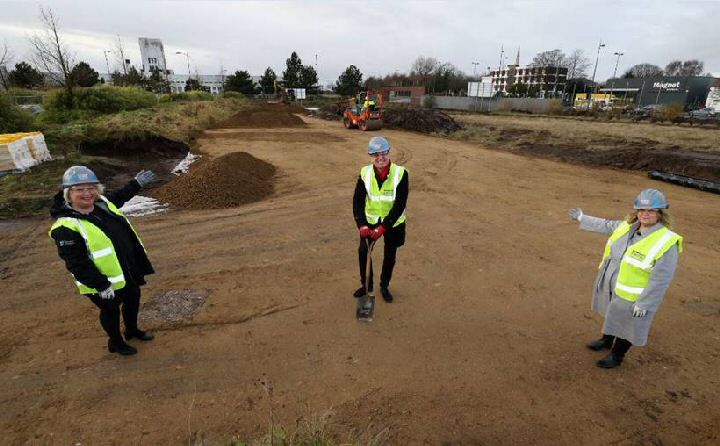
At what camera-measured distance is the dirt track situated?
3.07 meters

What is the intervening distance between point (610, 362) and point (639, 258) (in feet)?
3.78

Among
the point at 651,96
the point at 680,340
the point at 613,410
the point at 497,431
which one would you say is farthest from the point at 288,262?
the point at 651,96

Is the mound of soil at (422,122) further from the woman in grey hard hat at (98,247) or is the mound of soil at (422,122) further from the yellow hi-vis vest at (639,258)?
the woman in grey hard hat at (98,247)

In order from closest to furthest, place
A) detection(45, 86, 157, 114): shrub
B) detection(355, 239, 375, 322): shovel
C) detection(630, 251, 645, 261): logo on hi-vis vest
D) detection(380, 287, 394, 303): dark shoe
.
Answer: detection(630, 251, 645, 261): logo on hi-vis vest, detection(355, 239, 375, 322): shovel, detection(380, 287, 394, 303): dark shoe, detection(45, 86, 157, 114): shrub

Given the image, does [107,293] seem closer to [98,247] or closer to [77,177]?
[98,247]

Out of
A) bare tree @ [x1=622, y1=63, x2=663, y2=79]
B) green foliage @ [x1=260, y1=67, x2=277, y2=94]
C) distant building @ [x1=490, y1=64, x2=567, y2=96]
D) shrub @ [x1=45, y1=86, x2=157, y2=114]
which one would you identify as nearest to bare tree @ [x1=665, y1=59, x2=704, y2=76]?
bare tree @ [x1=622, y1=63, x2=663, y2=79]

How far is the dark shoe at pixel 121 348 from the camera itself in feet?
12.1

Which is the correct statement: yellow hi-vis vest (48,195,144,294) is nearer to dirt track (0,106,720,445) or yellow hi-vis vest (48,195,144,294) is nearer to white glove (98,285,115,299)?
white glove (98,285,115,299)

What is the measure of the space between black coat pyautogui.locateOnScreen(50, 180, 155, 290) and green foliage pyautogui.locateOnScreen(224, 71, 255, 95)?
2251 inches

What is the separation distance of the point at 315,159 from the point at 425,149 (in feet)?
17.8

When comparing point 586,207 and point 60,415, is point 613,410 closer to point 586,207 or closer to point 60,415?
point 60,415

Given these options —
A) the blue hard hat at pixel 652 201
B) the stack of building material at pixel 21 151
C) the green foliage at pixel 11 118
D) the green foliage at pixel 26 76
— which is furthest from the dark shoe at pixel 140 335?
the green foliage at pixel 26 76

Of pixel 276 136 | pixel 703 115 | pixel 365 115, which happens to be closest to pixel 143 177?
pixel 276 136

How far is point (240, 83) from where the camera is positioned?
182 feet
